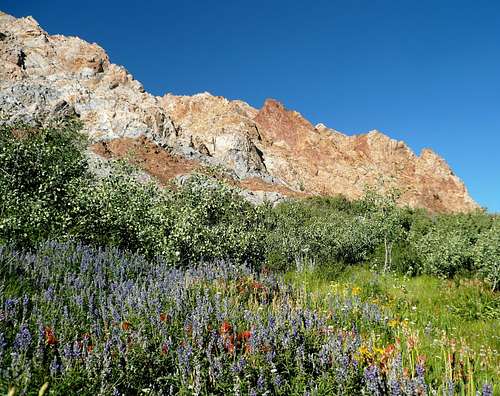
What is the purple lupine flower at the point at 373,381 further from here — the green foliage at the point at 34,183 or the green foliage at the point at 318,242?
the green foliage at the point at 318,242

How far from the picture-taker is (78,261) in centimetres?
788

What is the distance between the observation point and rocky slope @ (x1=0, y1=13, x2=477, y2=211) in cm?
6191

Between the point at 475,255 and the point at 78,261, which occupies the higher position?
the point at 475,255

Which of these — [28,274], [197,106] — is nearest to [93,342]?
[28,274]

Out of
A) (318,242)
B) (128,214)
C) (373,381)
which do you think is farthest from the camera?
(318,242)

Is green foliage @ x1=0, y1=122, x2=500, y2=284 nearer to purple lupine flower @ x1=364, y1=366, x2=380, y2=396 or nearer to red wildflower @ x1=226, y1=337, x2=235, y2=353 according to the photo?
red wildflower @ x1=226, y1=337, x2=235, y2=353

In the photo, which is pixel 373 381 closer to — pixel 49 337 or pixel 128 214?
pixel 49 337

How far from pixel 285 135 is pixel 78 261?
295 feet

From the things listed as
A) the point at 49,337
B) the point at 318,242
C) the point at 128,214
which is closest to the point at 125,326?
the point at 49,337

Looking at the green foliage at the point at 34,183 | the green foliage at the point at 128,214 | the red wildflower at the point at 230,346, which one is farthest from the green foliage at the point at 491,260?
the green foliage at the point at 34,183

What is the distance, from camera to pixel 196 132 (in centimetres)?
8119

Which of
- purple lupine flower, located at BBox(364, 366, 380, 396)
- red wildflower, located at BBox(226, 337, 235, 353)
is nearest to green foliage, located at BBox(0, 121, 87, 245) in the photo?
red wildflower, located at BBox(226, 337, 235, 353)

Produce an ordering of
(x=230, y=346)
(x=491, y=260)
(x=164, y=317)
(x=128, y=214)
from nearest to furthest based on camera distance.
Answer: (x=230, y=346)
(x=164, y=317)
(x=128, y=214)
(x=491, y=260)

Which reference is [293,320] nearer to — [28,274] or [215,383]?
[215,383]
